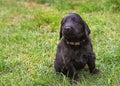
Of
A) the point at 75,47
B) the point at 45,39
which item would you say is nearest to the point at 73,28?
the point at 75,47

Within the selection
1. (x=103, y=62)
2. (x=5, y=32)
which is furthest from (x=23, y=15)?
(x=103, y=62)

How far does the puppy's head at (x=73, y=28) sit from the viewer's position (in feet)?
17.3

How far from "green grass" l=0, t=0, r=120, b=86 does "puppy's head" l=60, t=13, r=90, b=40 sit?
2.28 feet

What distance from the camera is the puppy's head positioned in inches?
208

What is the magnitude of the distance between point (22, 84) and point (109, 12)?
4.67 metres

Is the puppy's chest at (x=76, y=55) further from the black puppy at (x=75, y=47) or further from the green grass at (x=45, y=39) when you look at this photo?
the green grass at (x=45, y=39)

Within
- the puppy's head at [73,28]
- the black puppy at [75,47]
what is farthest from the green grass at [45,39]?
the puppy's head at [73,28]

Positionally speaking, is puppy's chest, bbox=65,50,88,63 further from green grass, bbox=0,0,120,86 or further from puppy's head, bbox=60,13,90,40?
green grass, bbox=0,0,120,86

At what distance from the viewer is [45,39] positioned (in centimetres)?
803

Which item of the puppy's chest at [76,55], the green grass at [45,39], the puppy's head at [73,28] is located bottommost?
the green grass at [45,39]

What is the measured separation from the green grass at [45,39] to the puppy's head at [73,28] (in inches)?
27.4

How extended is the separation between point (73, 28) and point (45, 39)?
110 inches

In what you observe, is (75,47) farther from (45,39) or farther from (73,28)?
(45,39)

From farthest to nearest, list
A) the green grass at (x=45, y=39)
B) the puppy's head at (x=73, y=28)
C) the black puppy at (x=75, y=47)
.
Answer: the green grass at (x=45, y=39), the black puppy at (x=75, y=47), the puppy's head at (x=73, y=28)
